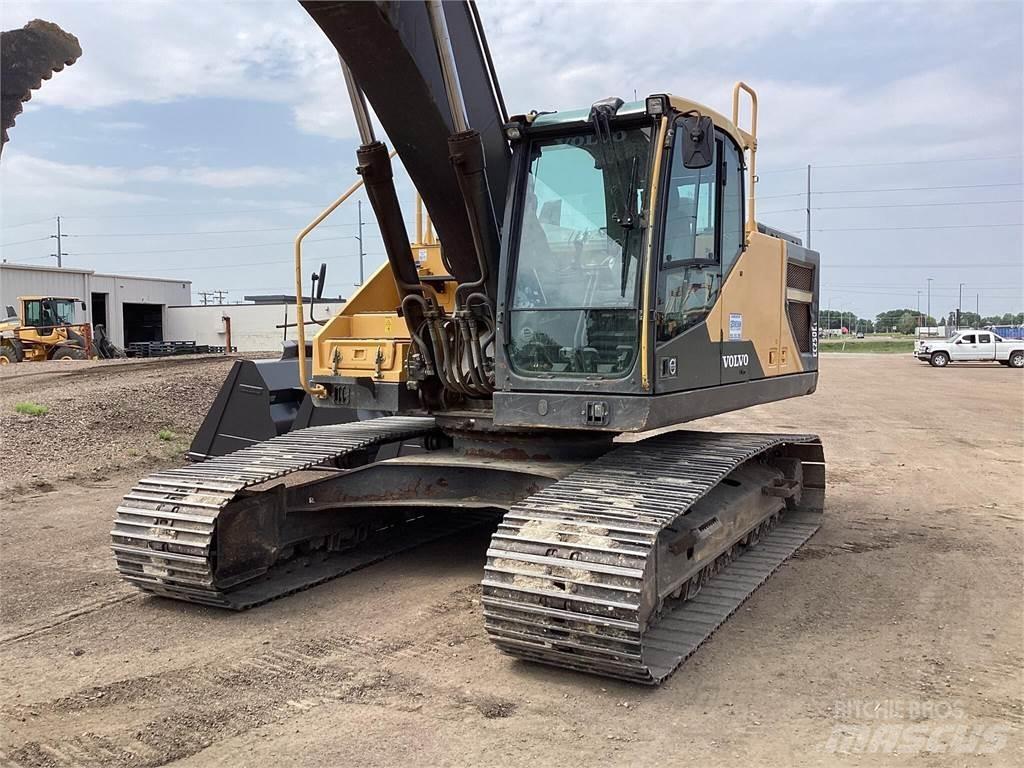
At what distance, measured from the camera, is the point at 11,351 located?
28453 millimetres

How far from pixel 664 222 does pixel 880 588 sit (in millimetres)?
2676

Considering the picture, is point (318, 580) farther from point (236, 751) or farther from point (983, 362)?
point (983, 362)

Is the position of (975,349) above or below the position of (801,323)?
below

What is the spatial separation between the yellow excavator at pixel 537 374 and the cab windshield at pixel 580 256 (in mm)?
12

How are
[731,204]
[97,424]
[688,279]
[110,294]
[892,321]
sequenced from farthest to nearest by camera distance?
[892,321] < [110,294] < [97,424] < [731,204] < [688,279]

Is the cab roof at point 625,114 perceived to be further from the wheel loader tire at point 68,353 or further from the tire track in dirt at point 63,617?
the wheel loader tire at point 68,353

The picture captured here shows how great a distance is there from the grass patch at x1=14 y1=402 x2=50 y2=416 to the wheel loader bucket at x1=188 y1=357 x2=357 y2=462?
3.34 metres

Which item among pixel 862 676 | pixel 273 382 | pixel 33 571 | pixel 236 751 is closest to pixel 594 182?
pixel 862 676

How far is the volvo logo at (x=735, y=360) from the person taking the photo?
5.54 m

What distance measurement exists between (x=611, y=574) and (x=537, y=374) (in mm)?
1401

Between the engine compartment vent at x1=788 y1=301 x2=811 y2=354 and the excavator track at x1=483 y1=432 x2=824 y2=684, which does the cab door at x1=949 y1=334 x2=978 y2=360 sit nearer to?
the engine compartment vent at x1=788 y1=301 x2=811 y2=354

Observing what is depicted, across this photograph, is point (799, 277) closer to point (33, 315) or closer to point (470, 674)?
point (470, 674)

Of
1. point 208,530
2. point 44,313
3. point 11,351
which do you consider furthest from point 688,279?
point 44,313

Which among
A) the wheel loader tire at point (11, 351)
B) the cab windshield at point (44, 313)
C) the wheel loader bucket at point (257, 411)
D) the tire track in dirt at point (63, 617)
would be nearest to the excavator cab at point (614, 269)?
the tire track in dirt at point (63, 617)
